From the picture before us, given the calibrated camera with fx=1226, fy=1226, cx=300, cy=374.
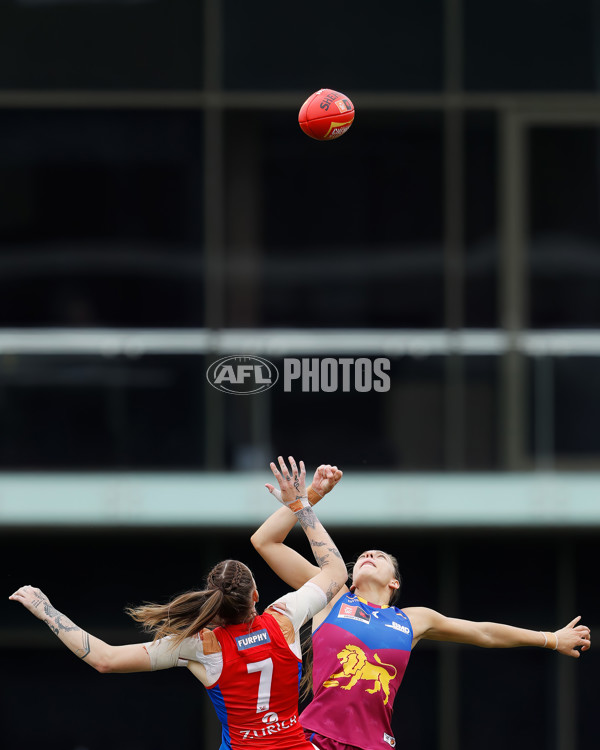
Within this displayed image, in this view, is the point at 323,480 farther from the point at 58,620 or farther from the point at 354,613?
the point at 58,620

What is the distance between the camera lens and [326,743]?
19.7ft

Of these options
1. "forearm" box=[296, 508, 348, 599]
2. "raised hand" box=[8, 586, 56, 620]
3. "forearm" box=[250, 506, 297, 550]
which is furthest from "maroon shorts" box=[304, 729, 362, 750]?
"raised hand" box=[8, 586, 56, 620]

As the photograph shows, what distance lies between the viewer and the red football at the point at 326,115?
26.4 ft

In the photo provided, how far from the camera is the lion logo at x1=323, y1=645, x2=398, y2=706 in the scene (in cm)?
603

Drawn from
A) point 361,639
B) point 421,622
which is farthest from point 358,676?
point 421,622

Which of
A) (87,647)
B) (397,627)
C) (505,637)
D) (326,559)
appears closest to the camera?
(87,647)

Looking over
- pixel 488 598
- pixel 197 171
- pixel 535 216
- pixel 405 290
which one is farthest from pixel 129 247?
pixel 488 598

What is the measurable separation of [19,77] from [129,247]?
1872mm

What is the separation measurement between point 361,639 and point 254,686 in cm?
81

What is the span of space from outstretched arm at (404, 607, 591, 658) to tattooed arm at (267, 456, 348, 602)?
21.3 inches

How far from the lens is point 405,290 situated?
1145 centimetres

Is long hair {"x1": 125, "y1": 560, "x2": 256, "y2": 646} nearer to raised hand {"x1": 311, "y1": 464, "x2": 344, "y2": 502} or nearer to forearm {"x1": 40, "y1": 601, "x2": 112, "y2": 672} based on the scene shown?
forearm {"x1": 40, "y1": 601, "x2": 112, "y2": 672}

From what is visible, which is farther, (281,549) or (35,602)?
(281,549)

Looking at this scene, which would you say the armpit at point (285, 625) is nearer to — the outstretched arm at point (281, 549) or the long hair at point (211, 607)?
the long hair at point (211, 607)
